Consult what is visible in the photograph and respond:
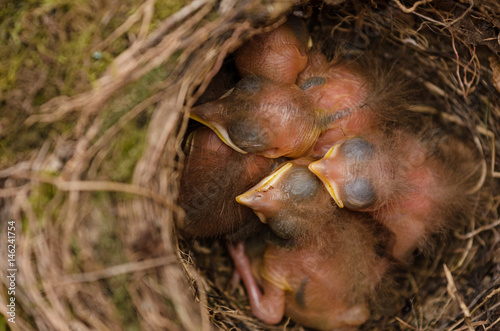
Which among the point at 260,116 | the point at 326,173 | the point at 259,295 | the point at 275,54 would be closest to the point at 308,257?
the point at 259,295

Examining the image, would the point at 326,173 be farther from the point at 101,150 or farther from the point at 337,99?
the point at 101,150

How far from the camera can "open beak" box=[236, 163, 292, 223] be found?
4.14 ft

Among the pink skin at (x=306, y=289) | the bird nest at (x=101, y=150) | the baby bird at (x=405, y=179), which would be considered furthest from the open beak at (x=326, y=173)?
the bird nest at (x=101, y=150)

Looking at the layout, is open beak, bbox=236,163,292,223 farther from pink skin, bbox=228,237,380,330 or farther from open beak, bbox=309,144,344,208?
pink skin, bbox=228,237,380,330

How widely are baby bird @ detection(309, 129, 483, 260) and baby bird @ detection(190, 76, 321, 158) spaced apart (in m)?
0.13

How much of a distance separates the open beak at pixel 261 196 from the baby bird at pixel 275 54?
12.1 inches

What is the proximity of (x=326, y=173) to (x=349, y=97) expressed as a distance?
1.03 feet

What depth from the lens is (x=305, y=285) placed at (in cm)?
151

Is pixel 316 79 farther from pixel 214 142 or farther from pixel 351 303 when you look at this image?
pixel 351 303

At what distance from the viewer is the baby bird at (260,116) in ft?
4.11

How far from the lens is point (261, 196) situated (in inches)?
49.7

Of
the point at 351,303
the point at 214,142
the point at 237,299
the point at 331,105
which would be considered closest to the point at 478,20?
the point at 331,105

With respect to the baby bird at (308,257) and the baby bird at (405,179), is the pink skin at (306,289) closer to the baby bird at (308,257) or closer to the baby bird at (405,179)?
the baby bird at (308,257)

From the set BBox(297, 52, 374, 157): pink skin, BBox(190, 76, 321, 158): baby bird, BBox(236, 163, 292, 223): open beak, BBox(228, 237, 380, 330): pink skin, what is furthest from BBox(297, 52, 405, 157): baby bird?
BBox(228, 237, 380, 330): pink skin
